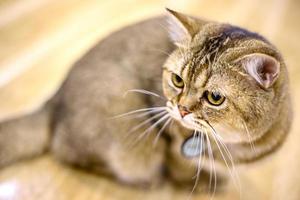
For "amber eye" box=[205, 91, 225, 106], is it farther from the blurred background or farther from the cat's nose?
the blurred background

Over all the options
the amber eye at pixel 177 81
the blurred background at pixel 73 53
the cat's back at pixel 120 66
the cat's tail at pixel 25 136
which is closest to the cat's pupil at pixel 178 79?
the amber eye at pixel 177 81

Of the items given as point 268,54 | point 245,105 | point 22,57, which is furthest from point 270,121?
point 22,57

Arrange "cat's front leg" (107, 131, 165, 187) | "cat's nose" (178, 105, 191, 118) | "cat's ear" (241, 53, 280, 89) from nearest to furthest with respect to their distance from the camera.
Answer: "cat's ear" (241, 53, 280, 89) → "cat's nose" (178, 105, 191, 118) → "cat's front leg" (107, 131, 165, 187)

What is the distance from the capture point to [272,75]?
3.32ft

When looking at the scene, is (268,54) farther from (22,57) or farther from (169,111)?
(22,57)

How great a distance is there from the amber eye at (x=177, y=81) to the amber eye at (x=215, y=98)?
92 mm

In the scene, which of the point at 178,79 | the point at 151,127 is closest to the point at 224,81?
the point at 178,79

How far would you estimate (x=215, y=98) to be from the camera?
1.08 meters

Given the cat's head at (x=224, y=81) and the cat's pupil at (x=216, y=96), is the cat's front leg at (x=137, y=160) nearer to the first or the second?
the cat's head at (x=224, y=81)

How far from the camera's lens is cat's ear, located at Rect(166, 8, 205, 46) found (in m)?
1.16

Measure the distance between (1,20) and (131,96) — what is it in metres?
1.10

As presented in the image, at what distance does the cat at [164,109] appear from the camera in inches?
42.3

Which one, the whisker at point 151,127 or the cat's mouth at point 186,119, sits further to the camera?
the whisker at point 151,127

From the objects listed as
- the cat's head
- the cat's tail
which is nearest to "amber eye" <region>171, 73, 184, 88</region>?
the cat's head
